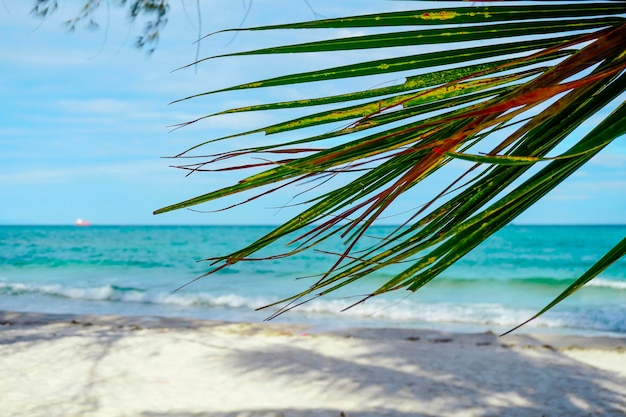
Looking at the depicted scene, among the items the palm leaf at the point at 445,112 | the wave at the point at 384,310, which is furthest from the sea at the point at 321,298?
the palm leaf at the point at 445,112

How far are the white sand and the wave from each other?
1.71m

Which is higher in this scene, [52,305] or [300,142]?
[300,142]

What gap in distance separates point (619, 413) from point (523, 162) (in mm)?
4713

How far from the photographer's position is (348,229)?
1.88 feet

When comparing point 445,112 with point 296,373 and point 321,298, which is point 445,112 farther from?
point 321,298

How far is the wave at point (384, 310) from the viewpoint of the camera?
9164 mm

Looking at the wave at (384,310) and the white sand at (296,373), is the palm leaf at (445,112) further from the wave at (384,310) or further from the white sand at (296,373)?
the wave at (384,310)

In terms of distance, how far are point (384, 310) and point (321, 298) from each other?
1.28 m

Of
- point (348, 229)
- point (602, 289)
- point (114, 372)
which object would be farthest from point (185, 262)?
point (348, 229)

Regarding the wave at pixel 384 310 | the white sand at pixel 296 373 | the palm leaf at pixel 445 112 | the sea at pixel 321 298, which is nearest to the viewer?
the palm leaf at pixel 445 112

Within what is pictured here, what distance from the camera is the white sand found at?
161 inches

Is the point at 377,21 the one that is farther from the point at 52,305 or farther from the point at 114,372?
the point at 52,305

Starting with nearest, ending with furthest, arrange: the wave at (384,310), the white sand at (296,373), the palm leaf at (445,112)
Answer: the palm leaf at (445,112), the white sand at (296,373), the wave at (384,310)

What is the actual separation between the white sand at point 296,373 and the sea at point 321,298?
0.66m
